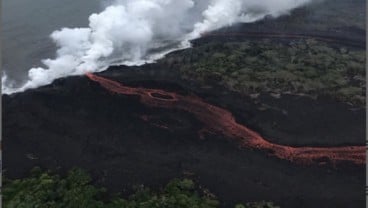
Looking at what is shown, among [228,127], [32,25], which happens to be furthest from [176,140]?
[32,25]

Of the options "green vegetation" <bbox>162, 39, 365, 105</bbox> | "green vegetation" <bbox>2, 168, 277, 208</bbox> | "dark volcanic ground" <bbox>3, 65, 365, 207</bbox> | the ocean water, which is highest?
the ocean water

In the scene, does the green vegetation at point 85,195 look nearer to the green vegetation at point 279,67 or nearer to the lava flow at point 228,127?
the lava flow at point 228,127

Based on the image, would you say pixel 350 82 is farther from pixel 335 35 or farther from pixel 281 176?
pixel 281 176

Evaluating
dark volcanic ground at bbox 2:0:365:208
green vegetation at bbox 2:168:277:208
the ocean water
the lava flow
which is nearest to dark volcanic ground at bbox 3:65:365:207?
dark volcanic ground at bbox 2:0:365:208

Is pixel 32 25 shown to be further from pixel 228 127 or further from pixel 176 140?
pixel 228 127

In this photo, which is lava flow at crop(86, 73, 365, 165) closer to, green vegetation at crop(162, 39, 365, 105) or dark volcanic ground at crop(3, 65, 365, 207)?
dark volcanic ground at crop(3, 65, 365, 207)

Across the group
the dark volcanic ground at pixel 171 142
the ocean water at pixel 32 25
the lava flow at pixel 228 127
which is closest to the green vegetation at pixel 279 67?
the dark volcanic ground at pixel 171 142

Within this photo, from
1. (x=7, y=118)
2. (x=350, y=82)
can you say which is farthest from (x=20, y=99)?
(x=350, y=82)
